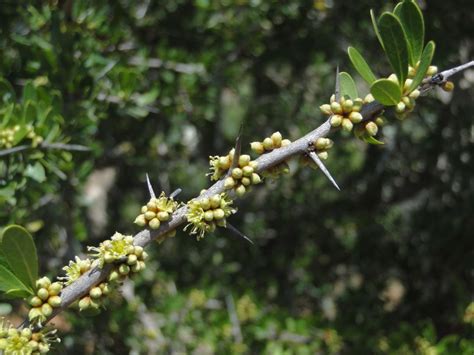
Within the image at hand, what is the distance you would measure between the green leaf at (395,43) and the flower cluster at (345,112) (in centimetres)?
11

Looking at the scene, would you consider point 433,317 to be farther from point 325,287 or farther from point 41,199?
point 41,199

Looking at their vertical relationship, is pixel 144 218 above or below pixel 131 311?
above

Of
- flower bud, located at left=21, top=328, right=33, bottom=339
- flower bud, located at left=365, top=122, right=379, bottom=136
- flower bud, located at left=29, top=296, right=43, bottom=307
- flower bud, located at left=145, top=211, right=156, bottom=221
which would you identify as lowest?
flower bud, located at left=21, top=328, right=33, bottom=339

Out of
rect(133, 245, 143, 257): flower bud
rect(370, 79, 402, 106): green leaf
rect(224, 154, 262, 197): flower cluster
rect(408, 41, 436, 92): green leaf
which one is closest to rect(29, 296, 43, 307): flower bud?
rect(133, 245, 143, 257): flower bud

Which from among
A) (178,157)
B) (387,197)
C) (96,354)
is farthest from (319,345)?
(178,157)

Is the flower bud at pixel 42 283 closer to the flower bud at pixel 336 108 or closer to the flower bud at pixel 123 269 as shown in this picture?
the flower bud at pixel 123 269

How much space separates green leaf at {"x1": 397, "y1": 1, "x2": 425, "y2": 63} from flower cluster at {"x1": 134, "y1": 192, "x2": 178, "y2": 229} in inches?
26.0

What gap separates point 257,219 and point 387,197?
84 centimetres

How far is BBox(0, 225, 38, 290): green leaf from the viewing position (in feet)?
4.31

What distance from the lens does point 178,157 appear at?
4.22 meters

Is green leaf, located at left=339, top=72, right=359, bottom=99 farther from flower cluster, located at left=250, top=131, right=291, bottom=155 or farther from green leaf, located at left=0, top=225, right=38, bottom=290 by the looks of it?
green leaf, located at left=0, top=225, right=38, bottom=290

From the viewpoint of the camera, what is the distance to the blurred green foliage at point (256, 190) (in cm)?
252

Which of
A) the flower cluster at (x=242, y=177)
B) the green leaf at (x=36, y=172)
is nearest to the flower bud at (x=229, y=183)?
the flower cluster at (x=242, y=177)

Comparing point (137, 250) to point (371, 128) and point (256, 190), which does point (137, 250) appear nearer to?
point (371, 128)
